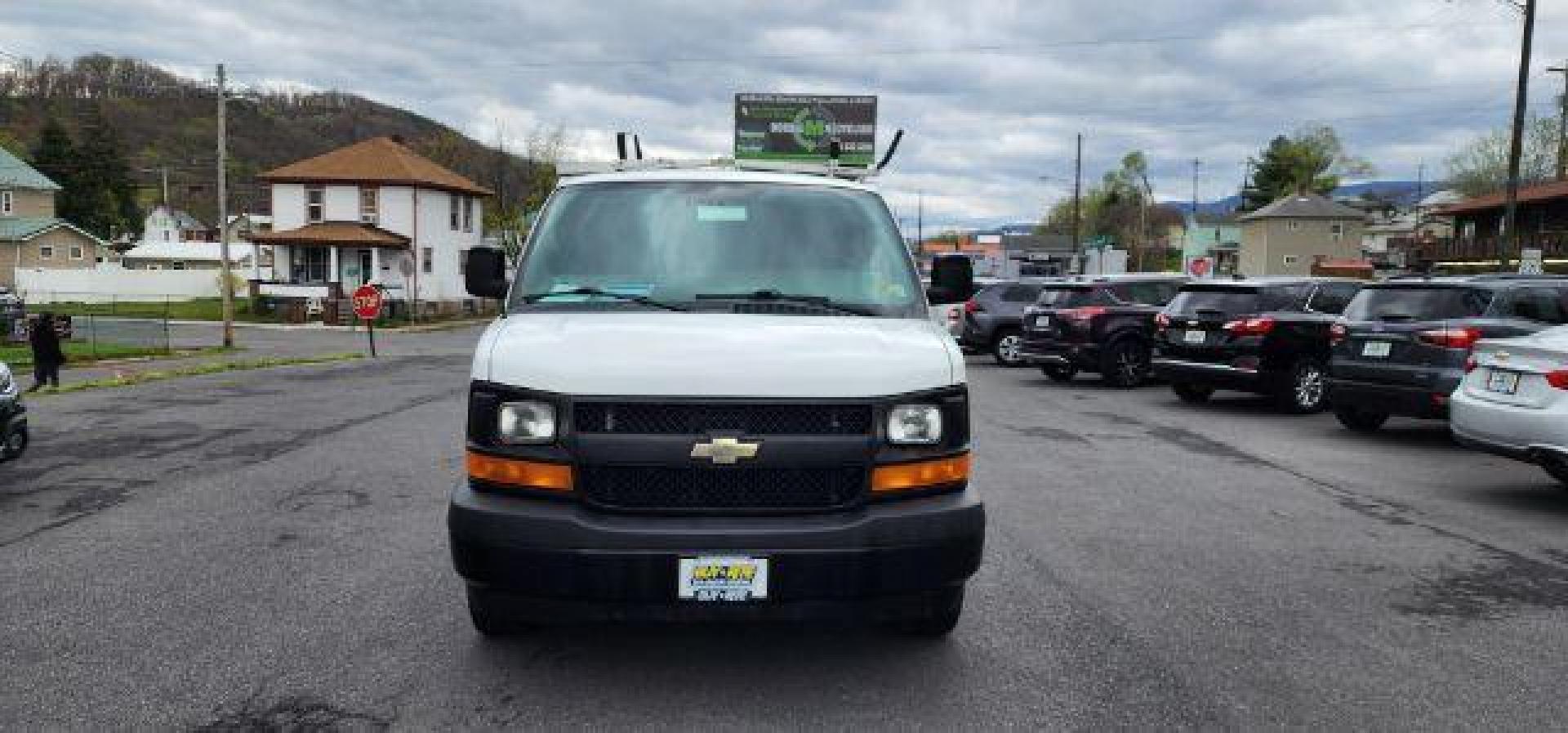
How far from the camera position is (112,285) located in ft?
208

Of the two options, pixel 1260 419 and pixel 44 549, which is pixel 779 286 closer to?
pixel 44 549

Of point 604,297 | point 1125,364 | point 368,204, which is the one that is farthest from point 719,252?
point 368,204

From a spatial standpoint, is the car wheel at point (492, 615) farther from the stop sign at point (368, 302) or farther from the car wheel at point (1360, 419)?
the stop sign at point (368, 302)

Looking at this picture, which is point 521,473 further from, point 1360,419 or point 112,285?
point 112,285

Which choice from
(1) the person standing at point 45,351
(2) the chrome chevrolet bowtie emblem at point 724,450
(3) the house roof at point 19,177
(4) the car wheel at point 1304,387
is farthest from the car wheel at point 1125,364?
(3) the house roof at point 19,177

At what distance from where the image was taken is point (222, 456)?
10203 mm

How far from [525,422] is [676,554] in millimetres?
706

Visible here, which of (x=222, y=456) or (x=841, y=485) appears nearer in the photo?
(x=841, y=485)

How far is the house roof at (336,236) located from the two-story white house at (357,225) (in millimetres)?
38

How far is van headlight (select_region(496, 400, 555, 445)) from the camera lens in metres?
3.93

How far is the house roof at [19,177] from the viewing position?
71.8 metres

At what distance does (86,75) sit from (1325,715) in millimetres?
122545

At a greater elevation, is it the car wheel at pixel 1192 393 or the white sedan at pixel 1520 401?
the white sedan at pixel 1520 401

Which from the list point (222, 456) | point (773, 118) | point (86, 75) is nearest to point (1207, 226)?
point (773, 118)
